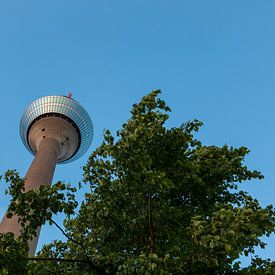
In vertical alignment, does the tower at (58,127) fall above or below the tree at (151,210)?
above

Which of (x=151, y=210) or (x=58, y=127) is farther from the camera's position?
(x=58, y=127)

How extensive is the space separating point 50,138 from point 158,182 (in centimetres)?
4097

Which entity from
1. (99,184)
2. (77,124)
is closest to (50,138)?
(77,124)

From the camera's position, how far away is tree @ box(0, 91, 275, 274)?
6.59 metres

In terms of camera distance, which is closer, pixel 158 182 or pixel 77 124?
pixel 158 182

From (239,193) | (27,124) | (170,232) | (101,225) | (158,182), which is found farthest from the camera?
(27,124)

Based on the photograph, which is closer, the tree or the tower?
the tree

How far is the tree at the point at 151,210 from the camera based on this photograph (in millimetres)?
6594

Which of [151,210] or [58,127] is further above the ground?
[58,127]

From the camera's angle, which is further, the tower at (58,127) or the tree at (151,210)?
the tower at (58,127)

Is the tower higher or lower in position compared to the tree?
higher

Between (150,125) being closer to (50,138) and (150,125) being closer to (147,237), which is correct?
(147,237)

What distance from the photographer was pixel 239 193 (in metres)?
10.5

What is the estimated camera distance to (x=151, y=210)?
7926mm
